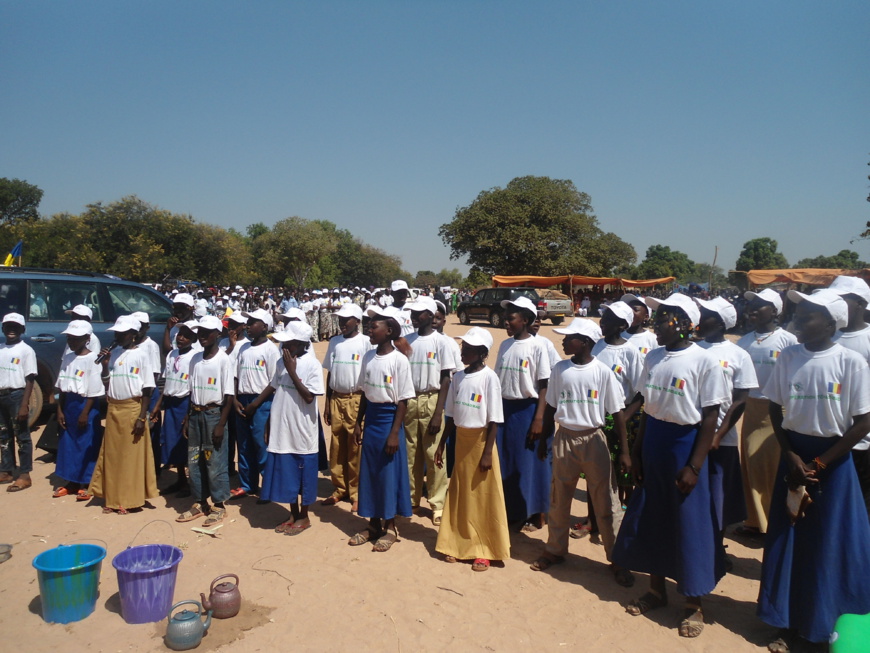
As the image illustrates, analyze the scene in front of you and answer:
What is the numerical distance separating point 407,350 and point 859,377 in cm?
359

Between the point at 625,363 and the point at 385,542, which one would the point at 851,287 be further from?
the point at 385,542

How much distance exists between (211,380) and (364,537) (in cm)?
201

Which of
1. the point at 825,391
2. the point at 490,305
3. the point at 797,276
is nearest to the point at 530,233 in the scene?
the point at 490,305

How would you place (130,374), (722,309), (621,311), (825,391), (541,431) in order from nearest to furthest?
1. (825,391)
2. (722,309)
3. (541,431)
4. (621,311)
5. (130,374)

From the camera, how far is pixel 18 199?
6494cm

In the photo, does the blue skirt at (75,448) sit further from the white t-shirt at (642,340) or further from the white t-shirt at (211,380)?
the white t-shirt at (642,340)

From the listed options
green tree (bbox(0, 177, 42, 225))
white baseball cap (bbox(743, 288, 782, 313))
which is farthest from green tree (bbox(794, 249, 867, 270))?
green tree (bbox(0, 177, 42, 225))

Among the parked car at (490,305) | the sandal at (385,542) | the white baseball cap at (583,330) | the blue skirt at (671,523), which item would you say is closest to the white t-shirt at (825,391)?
the blue skirt at (671,523)

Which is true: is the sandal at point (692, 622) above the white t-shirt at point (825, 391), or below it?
below

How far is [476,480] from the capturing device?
4625 mm

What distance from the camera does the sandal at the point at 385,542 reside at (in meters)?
4.91

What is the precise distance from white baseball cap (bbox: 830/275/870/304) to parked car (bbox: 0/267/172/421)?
829 cm

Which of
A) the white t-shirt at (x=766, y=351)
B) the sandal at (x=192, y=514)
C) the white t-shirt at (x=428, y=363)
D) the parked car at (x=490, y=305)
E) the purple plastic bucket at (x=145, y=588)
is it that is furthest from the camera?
the parked car at (x=490, y=305)

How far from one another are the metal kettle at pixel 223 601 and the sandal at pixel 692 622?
2868mm
